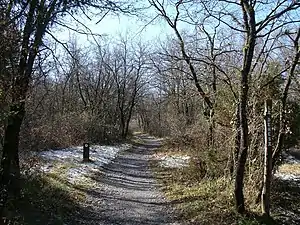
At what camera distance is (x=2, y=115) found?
646 cm

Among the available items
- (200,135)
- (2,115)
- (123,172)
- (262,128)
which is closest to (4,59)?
(2,115)

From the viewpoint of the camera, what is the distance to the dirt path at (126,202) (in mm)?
10031

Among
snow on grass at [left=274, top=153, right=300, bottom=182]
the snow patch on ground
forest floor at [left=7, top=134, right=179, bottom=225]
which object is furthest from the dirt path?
snow on grass at [left=274, top=153, right=300, bottom=182]

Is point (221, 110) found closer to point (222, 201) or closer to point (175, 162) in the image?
point (222, 201)

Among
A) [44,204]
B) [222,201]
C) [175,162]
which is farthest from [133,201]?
[175,162]

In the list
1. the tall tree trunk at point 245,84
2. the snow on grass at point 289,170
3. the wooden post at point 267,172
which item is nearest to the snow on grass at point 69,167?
the tall tree trunk at point 245,84

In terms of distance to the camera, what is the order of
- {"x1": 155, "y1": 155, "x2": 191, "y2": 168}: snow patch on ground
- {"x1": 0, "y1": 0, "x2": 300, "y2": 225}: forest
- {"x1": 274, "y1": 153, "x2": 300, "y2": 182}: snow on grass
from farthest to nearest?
{"x1": 155, "y1": 155, "x2": 191, "y2": 168}: snow patch on ground < {"x1": 274, "y1": 153, "x2": 300, "y2": 182}: snow on grass < {"x1": 0, "y1": 0, "x2": 300, "y2": 225}: forest

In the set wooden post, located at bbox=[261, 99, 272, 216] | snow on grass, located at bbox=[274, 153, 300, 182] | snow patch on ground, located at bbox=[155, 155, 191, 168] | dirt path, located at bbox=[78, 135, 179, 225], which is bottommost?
dirt path, located at bbox=[78, 135, 179, 225]

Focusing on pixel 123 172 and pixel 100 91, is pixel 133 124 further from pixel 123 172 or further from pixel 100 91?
pixel 123 172

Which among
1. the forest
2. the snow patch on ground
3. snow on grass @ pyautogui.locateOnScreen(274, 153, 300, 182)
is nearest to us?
the forest

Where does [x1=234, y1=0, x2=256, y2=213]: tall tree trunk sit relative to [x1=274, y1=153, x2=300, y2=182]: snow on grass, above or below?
above

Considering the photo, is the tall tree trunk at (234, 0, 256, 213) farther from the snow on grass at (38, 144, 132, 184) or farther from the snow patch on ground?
the snow patch on ground

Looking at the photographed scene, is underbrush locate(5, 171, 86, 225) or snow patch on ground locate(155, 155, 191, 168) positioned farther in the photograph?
snow patch on ground locate(155, 155, 191, 168)

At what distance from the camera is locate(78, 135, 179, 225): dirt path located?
32.9ft
